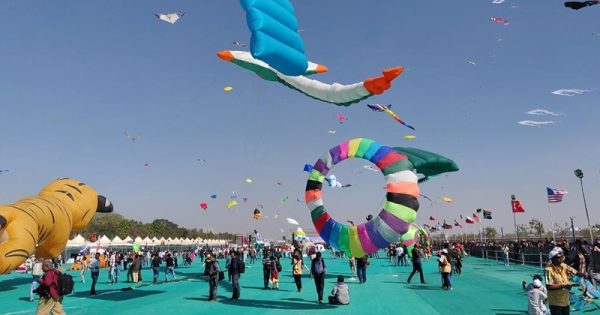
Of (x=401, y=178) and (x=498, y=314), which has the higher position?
(x=401, y=178)

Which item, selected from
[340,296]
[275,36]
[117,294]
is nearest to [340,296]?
[340,296]

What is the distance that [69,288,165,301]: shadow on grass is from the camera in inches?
631

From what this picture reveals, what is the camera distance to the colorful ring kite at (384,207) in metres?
14.5

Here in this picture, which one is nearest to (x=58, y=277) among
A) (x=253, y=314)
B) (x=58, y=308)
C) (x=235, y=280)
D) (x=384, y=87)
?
(x=58, y=308)

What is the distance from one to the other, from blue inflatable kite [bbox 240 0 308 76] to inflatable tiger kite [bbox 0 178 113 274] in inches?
410

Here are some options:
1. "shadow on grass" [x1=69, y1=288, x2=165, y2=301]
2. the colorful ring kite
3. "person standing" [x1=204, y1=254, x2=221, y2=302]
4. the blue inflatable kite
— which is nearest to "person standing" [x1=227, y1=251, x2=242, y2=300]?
"person standing" [x1=204, y1=254, x2=221, y2=302]

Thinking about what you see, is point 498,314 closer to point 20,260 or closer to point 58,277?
point 58,277

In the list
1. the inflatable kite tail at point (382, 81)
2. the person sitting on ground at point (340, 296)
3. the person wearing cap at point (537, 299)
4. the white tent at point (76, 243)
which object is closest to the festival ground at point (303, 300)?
the person sitting on ground at point (340, 296)

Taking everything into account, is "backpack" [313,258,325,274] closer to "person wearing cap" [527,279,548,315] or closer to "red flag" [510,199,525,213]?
"person wearing cap" [527,279,548,315]

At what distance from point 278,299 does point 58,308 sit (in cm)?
711

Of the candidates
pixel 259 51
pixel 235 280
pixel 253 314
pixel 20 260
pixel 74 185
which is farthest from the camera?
pixel 74 185

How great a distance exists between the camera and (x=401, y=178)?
14.9 m

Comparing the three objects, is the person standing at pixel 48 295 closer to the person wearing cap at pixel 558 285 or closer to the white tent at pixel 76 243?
the person wearing cap at pixel 558 285

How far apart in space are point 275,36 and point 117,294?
42.7 ft
